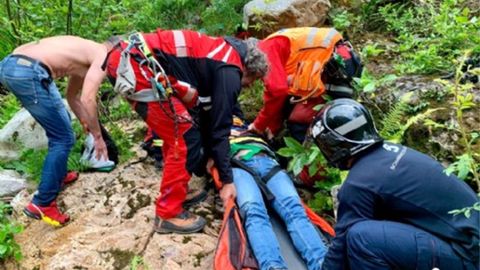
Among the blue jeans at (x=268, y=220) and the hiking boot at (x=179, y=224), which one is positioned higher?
A: the blue jeans at (x=268, y=220)

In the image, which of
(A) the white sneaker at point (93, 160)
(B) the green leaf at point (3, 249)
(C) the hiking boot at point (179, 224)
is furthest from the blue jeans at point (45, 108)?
(C) the hiking boot at point (179, 224)

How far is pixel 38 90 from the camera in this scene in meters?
3.70

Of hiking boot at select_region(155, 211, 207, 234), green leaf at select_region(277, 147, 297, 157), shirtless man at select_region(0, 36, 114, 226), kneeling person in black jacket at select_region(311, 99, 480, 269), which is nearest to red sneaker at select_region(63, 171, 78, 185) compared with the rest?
shirtless man at select_region(0, 36, 114, 226)

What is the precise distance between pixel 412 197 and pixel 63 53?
9.71 feet

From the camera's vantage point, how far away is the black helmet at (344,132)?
8.77 ft

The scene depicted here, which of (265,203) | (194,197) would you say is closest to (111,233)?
(194,197)

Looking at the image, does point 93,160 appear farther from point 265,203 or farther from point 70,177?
point 265,203

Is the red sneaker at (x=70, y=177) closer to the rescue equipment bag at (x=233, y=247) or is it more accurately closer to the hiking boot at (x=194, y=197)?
the hiking boot at (x=194, y=197)

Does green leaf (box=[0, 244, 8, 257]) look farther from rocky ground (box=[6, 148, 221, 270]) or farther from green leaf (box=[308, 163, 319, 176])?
green leaf (box=[308, 163, 319, 176])

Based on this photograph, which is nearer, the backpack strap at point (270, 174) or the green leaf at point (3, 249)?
the green leaf at point (3, 249)

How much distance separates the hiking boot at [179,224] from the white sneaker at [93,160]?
1082 mm

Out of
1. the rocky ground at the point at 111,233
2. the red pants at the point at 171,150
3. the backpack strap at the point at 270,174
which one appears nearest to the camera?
the red pants at the point at 171,150

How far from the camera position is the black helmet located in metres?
2.67

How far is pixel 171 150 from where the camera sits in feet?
11.6
